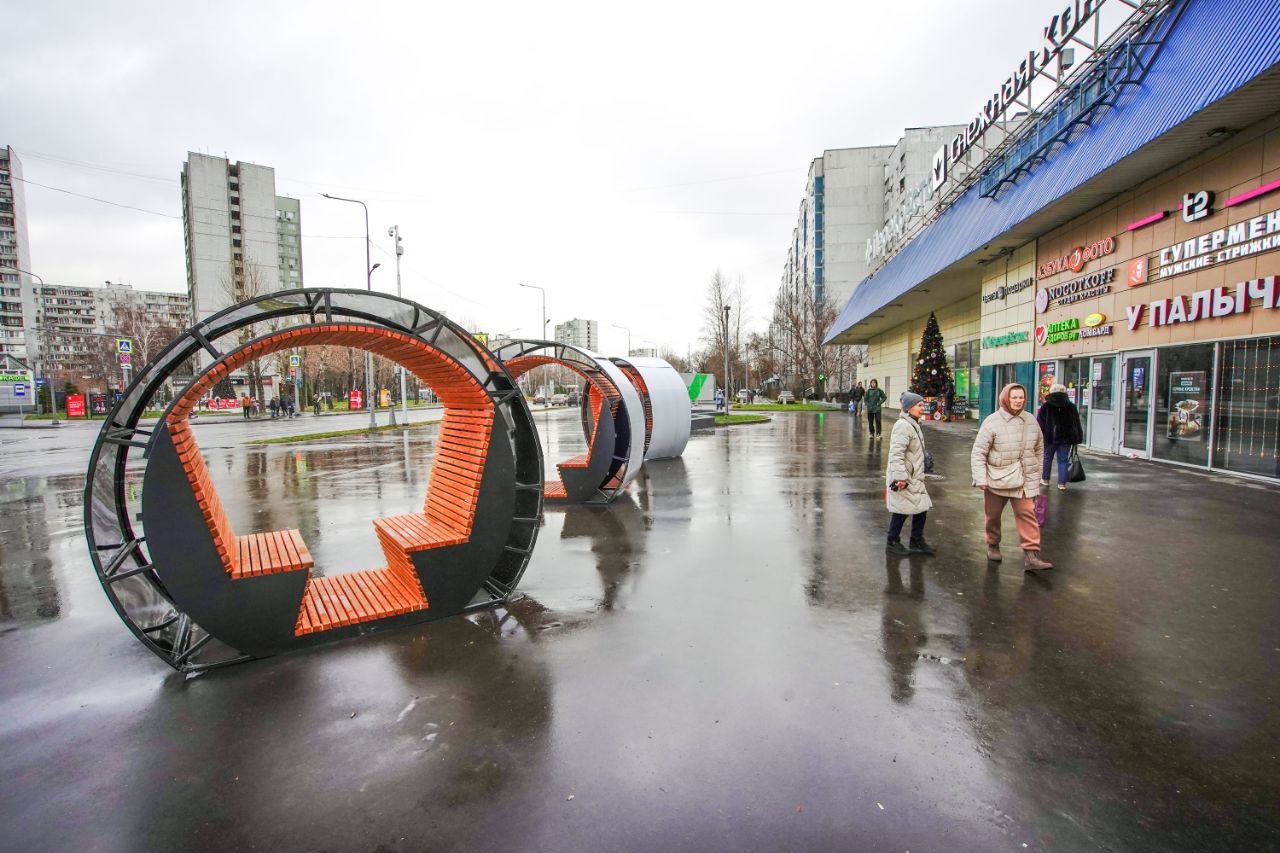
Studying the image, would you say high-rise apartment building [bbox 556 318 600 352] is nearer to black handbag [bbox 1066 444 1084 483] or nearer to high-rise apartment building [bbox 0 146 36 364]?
high-rise apartment building [bbox 0 146 36 364]

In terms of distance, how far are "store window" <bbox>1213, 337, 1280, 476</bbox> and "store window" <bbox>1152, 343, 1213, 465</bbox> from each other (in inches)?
11.8

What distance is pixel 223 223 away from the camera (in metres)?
75.9

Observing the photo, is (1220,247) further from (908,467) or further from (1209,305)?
(908,467)

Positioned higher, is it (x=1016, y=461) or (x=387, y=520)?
(x=1016, y=461)

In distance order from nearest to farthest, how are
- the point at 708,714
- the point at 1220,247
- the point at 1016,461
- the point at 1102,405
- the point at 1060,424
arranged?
the point at 708,714
the point at 1016,461
the point at 1060,424
the point at 1220,247
the point at 1102,405

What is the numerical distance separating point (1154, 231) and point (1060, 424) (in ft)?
22.2

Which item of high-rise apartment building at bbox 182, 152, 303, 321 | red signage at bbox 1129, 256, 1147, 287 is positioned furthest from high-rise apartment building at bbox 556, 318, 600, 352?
red signage at bbox 1129, 256, 1147, 287

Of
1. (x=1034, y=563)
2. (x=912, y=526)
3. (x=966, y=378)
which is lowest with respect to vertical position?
(x=1034, y=563)

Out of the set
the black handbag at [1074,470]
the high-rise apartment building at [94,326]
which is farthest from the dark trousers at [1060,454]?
the high-rise apartment building at [94,326]

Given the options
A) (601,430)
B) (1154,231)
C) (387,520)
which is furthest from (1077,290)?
(387,520)

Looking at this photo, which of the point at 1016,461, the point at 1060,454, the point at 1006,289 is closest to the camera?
the point at 1016,461

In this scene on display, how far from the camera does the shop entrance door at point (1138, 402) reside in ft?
43.3

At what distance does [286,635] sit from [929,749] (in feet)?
14.2

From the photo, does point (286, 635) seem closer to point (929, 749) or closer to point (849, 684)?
point (849, 684)
